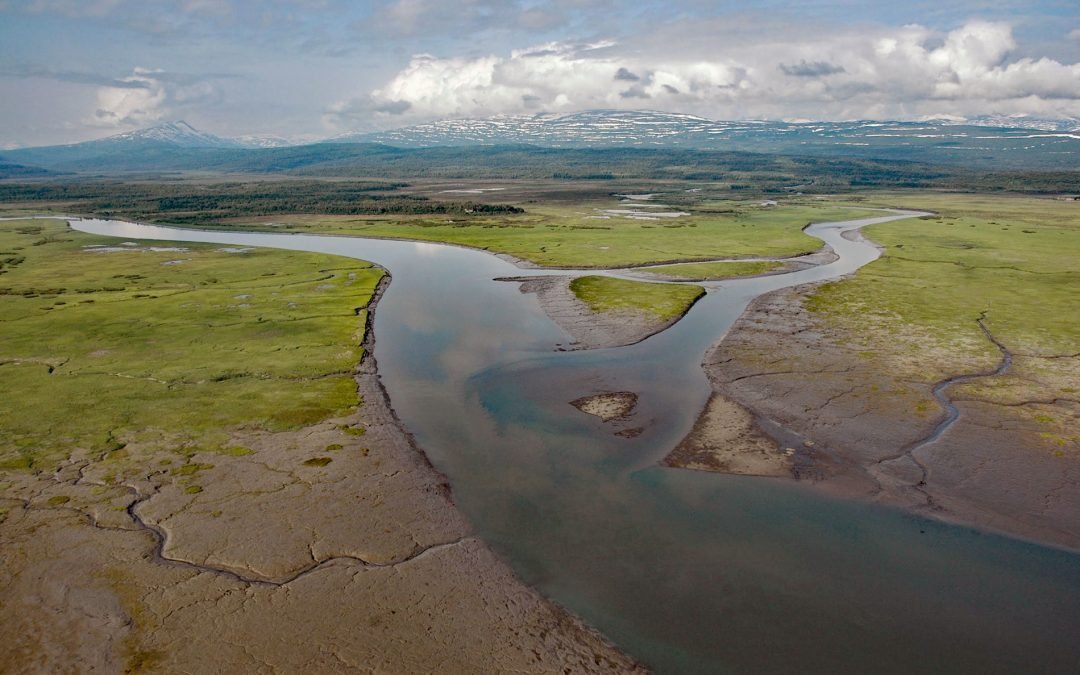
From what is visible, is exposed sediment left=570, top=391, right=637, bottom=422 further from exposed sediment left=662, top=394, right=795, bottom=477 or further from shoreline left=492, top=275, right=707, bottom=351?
shoreline left=492, top=275, right=707, bottom=351

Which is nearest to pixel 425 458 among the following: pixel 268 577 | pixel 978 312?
pixel 268 577

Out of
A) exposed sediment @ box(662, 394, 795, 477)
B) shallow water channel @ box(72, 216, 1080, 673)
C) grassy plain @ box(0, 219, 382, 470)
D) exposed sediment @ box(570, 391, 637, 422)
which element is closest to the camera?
shallow water channel @ box(72, 216, 1080, 673)

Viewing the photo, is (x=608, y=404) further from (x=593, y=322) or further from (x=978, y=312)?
(x=978, y=312)

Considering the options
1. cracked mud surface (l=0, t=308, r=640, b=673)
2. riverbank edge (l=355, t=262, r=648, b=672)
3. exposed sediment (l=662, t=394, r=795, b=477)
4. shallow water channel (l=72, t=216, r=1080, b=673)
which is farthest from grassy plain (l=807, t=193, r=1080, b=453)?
cracked mud surface (l=0, t=308, r=640, b=673)

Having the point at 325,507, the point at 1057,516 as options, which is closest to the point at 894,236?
the point at 1057,516

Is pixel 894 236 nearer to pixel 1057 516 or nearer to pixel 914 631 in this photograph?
pixel 1057 516

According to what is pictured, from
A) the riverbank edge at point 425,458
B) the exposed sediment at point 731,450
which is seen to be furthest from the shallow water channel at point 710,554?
the exposed sediment at point 731,450
